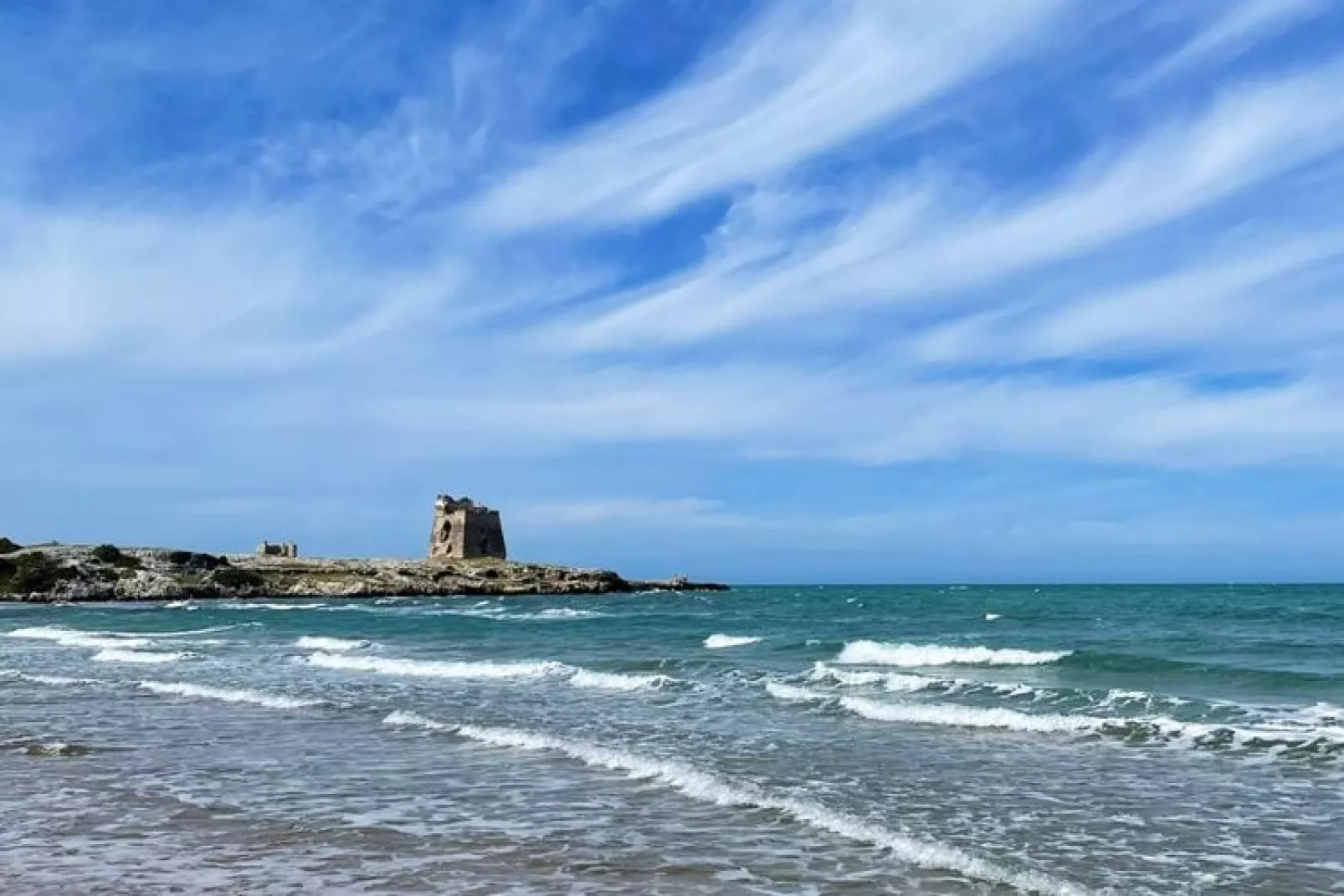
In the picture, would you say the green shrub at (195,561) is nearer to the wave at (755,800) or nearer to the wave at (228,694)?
the wave at (228,694)

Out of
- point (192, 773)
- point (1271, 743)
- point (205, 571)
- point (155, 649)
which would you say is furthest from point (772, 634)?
point (205, 571)

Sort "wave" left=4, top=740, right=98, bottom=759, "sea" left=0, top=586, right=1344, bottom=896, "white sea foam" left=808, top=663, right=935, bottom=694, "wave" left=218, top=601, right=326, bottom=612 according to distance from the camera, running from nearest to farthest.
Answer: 1. "sea" left=0, top=586, right=1344, bottom=896
2. "wave" left=4, top=740, right=98, bottom=759
3. "white sea foam" left=808, top=663, right=935, bottom=694
4. "wave" left=218, top=601, right=326, bottom=612

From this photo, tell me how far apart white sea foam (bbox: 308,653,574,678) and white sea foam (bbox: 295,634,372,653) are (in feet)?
14.8

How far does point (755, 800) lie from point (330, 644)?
29152 millimetres

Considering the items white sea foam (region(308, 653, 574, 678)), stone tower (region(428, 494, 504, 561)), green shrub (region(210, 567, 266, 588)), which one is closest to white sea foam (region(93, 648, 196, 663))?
white sea foam (region(308, 653, 574, 678))

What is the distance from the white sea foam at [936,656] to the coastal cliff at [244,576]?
6625cm

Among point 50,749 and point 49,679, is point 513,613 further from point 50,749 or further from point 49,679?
point 50,749

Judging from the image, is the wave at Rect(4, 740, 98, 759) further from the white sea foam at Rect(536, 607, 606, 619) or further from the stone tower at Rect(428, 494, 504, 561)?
the stone tower at Rect(428, 494, 504, 561)

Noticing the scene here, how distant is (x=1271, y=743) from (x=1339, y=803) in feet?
13.6

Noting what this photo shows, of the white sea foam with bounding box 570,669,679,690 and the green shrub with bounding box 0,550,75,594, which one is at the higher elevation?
the green shrub with bounding box 0,550,75,594

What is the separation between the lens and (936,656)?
32.6 m

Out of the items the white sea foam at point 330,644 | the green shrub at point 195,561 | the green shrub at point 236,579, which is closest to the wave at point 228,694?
the white sea foam at point 330,644

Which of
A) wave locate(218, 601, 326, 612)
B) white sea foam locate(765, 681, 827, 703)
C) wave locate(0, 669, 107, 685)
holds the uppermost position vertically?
wave locate(218, 601, 326, 612)

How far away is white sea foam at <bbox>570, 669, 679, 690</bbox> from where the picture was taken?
80.1ft
